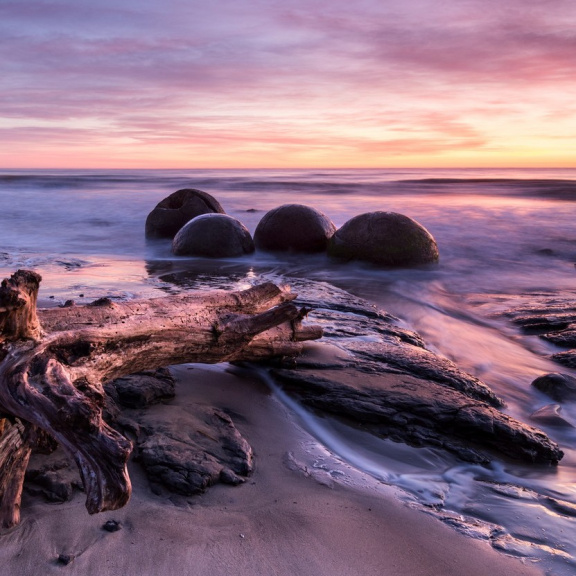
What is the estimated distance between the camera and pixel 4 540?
2131mm

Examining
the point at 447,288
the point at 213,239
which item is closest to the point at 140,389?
the point at 447,288

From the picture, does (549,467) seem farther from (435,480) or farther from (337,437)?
(337,437)

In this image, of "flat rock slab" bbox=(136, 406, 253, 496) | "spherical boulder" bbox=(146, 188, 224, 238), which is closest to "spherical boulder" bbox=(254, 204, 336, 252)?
A: "spherical boulder" bbox=(146, 188, 224, 238)

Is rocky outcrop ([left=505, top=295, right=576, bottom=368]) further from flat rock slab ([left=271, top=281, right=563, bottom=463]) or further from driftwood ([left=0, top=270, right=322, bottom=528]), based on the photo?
driftwood ([left=0, top=270, right=322, bottom=528])

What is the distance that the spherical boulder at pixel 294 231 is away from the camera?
973 centimetres

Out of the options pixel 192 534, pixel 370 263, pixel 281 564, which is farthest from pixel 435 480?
pixel 370 263

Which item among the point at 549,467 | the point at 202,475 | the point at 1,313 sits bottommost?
the point at 549,467

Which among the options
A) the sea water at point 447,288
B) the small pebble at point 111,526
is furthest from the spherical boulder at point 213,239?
the small pebble at point 111,526

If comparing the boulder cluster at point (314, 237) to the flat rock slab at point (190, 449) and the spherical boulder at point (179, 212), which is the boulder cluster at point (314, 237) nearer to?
the spherical boulder at point (179, 212)

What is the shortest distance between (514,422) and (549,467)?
32 centimetres

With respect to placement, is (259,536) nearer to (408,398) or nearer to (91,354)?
(91,354)

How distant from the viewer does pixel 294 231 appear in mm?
9758

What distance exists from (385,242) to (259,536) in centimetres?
690

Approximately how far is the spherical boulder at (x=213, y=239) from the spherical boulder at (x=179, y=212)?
1392 millimetres
